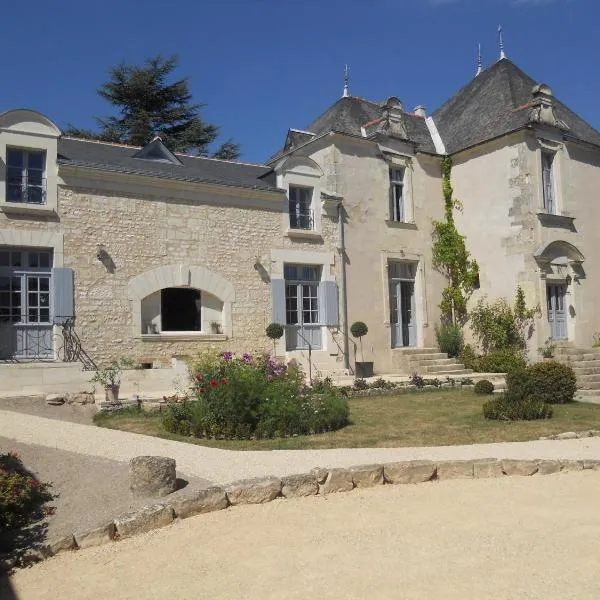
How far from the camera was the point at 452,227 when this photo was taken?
1705 cm

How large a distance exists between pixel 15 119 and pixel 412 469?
9.61 meters

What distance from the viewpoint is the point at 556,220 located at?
16.4 metres

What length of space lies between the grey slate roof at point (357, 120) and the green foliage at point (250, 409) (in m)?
Result: 9.33

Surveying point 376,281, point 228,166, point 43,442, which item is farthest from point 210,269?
point 43,442

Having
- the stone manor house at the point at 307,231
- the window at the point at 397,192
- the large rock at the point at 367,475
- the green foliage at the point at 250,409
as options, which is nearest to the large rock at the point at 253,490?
the large rock at the point at 367,475

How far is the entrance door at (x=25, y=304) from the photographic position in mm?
11352

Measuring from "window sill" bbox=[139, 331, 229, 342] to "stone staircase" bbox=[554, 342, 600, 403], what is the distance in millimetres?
7679

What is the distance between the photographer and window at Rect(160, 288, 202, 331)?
12984 millimetres

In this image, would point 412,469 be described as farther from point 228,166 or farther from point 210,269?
point 228,166

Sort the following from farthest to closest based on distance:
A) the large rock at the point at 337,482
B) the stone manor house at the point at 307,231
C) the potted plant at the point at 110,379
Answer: the stone manor house at the point at 307,231, the potted plant at the point at 110,379, the large rock at the point at 337,482

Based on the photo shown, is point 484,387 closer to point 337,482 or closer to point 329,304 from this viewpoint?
point 329,304

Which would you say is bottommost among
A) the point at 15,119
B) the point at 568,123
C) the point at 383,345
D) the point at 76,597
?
the point at 76,597

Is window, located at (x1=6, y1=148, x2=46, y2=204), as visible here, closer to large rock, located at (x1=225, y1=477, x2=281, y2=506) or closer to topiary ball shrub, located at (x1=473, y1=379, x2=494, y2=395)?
large rock, located at (x1=225, y1=477, x2=281, y2=506)

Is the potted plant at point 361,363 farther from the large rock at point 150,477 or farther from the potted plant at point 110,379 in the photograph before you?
the large rock at point 150,477
